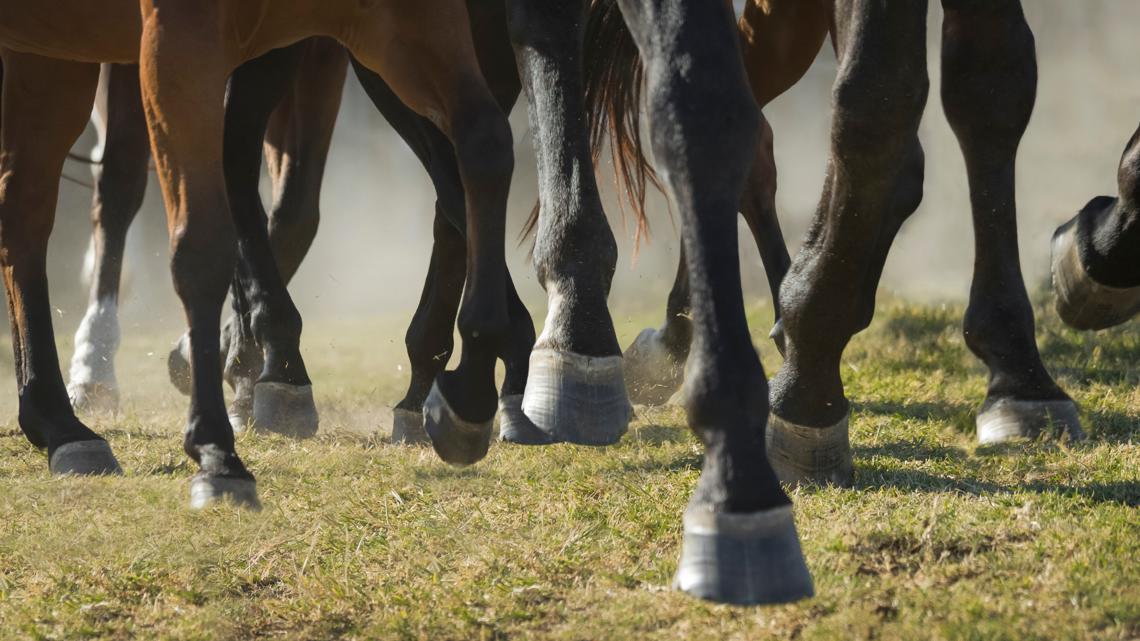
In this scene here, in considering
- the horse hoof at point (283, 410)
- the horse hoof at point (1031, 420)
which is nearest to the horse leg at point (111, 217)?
the horse hoof at point (283, 410)

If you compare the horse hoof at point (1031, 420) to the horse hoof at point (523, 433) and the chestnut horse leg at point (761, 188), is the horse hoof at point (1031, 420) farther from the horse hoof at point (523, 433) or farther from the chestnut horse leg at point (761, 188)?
the horse hoof at point (523, 433)

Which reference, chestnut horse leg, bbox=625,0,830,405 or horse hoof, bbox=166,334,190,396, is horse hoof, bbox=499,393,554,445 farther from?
horse hoof, bbox=166,334,190,396

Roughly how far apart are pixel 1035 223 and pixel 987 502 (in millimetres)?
4797

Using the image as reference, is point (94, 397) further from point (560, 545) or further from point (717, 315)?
point (717, 315)

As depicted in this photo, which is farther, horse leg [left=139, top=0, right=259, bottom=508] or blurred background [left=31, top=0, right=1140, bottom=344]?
blurred background [left=31, top=0, right=1140, bottom=344]

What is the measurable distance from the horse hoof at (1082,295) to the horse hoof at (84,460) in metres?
2.60

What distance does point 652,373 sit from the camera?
4863 millimetres

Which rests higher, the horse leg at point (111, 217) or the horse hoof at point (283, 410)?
the horse leg at point (111, 217)

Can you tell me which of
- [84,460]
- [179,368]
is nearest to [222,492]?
[84,460]

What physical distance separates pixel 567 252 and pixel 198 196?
947mm

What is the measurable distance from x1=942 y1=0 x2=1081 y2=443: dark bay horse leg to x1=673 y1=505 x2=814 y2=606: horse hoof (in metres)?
1.77

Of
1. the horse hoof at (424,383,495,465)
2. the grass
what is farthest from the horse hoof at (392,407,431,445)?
the horse hoof at (424,383,495,465)

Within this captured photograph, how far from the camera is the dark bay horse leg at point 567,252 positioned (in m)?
2.89

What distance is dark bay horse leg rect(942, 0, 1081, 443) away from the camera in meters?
3.43
